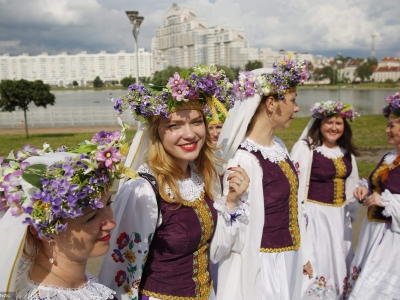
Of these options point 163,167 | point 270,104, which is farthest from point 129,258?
point 270,104

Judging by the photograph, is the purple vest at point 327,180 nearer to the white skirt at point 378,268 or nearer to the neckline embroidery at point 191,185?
the white skirt at point 378,268

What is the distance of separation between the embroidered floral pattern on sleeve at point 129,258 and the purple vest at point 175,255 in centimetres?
9

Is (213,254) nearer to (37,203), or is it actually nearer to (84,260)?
(84,260)

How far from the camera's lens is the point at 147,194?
1.79m

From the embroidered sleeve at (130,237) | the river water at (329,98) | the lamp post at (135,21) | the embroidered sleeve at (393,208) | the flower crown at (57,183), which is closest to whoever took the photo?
the flower crown at (57,183)

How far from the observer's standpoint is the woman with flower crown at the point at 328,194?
3.57m

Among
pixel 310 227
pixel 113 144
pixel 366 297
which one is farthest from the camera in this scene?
pixel 310 227

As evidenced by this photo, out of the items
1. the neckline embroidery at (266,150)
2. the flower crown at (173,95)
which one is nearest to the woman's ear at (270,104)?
the neckline embroidery at (266,150)

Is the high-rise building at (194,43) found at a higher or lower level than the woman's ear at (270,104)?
higher

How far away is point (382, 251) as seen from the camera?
324cm

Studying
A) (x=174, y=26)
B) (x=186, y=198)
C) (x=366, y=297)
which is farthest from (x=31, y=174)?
(x=174, y=26)

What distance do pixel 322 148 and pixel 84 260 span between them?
2906 mm

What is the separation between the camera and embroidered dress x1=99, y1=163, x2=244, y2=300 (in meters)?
1.78

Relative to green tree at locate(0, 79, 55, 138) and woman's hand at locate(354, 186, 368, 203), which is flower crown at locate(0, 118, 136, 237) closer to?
woman's hand at locate(354, 186, 368, 203)
